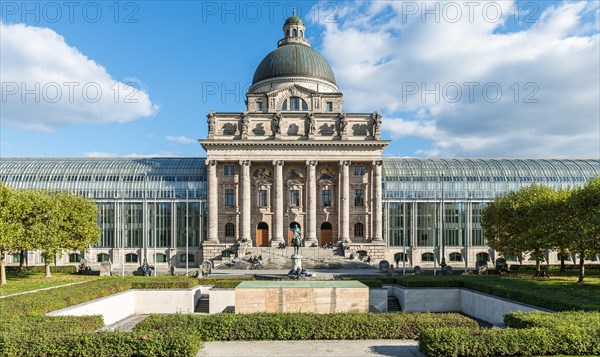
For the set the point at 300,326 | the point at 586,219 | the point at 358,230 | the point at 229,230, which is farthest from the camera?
the point at 358,230

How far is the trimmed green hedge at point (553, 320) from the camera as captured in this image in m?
20.7

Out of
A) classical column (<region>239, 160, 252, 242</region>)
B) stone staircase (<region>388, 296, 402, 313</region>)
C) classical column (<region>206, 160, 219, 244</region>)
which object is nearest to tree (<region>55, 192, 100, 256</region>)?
classical column (<region>206, 160, 219, 244</region>)

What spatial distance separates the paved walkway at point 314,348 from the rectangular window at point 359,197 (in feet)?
182

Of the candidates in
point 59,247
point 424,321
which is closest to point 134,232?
point 59,247

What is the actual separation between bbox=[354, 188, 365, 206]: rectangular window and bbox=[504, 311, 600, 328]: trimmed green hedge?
56.3 m

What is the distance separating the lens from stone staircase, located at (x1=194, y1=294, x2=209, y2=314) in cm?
4042

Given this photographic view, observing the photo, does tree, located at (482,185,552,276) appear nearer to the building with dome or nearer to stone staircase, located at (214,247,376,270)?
the building with dome

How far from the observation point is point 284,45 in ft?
302

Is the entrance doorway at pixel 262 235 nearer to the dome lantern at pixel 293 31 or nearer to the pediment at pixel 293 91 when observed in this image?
the pediment at pixel 293 91

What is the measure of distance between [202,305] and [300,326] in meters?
19.3

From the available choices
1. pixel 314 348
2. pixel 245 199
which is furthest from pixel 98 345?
pixel 245 199

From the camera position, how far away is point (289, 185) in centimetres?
7988

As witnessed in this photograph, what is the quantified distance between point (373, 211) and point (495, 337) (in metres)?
59.5

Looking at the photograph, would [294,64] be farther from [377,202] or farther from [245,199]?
[377,202]
